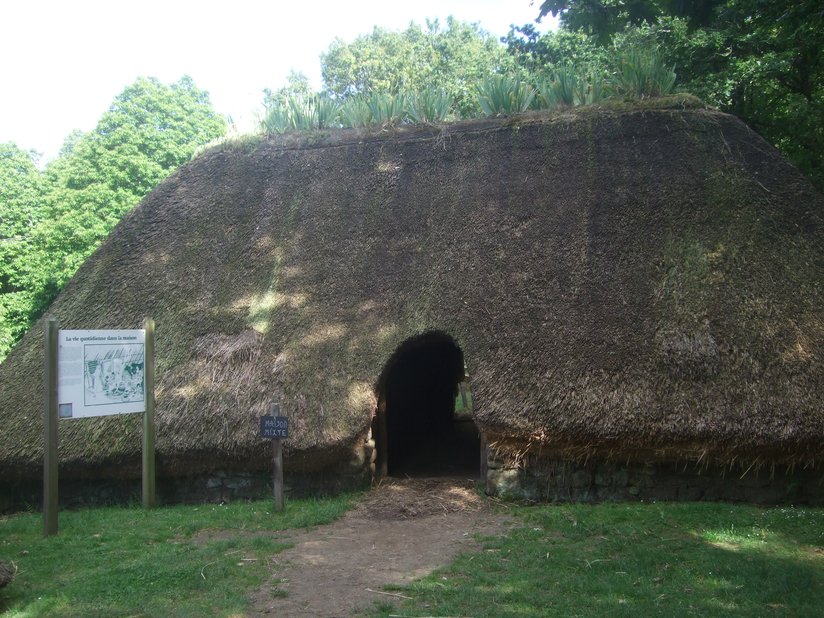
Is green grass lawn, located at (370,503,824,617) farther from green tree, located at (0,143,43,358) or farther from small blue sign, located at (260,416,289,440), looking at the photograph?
green tree, located at (0,143,43,358)

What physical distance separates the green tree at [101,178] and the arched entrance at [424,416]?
1611 cm

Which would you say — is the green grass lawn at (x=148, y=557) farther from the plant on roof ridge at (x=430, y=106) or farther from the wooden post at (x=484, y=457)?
the plant on roof ridge at (x=430, y=106)

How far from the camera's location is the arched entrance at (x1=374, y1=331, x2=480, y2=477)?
9180 millimetres

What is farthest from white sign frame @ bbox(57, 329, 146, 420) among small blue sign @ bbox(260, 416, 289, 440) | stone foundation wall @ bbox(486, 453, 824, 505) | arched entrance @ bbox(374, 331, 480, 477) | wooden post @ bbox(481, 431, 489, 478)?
stone foundation wall @ bbox(486, 453, 824, 505)

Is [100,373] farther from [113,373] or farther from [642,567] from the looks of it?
[642,567]

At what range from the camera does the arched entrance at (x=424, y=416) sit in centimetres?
918

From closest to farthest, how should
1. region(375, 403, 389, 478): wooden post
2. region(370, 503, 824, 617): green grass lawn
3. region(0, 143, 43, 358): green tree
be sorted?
1. region(370, 503, 824, 617): green grass lawn
2. region(375, 403, 389, 478): wooden post
3. region(0, 143, 43, 358): green tree

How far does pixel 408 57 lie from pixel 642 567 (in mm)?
35710

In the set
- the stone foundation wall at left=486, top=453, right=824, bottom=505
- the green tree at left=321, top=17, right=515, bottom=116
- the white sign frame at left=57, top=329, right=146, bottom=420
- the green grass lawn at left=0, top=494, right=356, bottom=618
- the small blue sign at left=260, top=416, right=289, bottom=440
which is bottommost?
the green grass lawn at left=0, top=494, right=356, bottom=618

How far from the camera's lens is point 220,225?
10.6 meters

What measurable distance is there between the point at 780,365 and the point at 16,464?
892 centimetres

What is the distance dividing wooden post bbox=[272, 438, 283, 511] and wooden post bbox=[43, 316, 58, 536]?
7.38 ft

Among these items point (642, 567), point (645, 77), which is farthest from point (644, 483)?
point (645, 77)

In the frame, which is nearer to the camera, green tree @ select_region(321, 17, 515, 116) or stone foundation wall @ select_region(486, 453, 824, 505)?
stone foundation wall @ select_region(486, 453, 824, 505)
